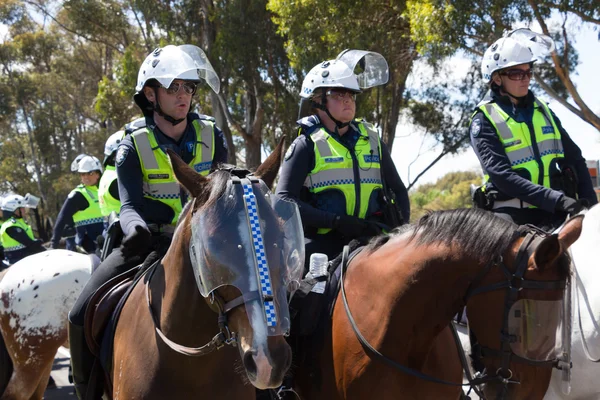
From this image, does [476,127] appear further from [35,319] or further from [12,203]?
[12,203]

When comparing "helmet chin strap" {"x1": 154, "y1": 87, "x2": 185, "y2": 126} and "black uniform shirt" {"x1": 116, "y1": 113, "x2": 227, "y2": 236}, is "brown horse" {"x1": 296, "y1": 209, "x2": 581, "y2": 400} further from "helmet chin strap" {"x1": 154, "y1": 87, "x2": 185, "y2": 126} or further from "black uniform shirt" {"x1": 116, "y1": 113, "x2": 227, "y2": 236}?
"helmet chin strap" {"x1": 154, "y1": 87, "x2": 185, "y2": 126}

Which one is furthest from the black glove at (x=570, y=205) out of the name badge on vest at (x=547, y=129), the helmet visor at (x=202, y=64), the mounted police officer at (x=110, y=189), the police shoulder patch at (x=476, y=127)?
the mounted police officer at (x=110, y=189)

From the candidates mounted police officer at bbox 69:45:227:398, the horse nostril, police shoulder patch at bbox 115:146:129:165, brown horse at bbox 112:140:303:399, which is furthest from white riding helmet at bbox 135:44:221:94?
the horse nostril

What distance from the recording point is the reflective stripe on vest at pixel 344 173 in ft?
16.9

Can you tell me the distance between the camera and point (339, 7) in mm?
17312

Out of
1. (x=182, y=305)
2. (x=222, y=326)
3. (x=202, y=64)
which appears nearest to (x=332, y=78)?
(x=202, y=64)

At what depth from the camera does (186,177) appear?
321 cm

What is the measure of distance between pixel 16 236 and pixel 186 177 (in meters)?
11.5

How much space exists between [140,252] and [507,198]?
2.80 metres

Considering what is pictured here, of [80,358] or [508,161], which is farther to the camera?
[508,161]

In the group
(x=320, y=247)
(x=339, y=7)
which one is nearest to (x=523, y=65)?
(x=320, y=247)

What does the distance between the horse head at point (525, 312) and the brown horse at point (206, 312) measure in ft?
3.83

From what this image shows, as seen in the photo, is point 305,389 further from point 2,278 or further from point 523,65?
point 2,278

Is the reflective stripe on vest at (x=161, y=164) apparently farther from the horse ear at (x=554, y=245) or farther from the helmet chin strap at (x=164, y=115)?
the horse ear at (x=554, y=245)
